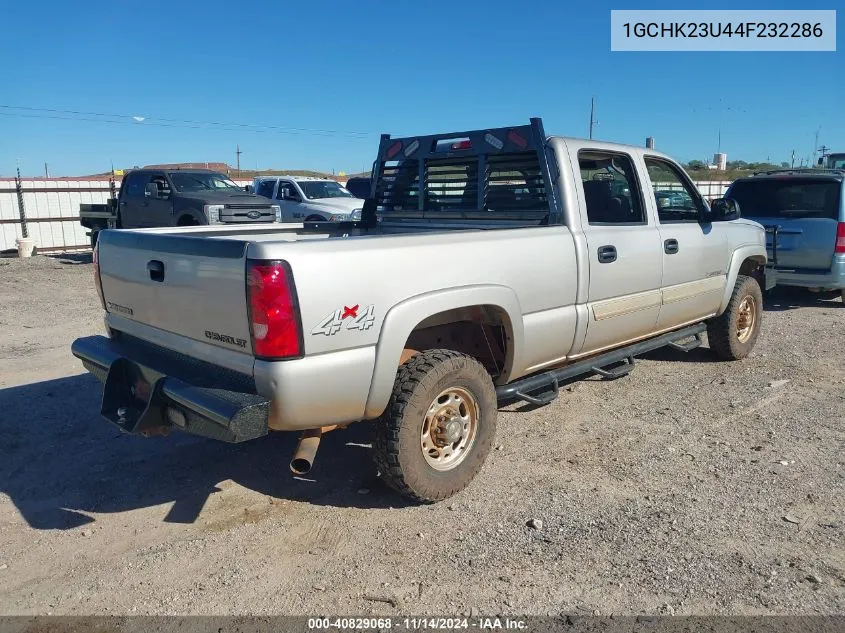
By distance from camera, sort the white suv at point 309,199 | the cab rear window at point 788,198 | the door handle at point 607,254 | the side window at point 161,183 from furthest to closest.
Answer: the white suv at point 309,199 → the side window at point 161,183 → the cab rear window at point 788,198 → the door handle at point 607,254

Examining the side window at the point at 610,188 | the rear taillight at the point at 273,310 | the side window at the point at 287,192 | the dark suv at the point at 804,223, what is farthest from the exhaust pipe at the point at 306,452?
the side window at the point at 287,192

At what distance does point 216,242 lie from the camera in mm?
3215

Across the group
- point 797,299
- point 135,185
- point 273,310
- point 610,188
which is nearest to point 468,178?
point 610,188

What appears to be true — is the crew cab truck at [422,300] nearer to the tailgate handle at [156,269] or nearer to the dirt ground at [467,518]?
the tailgate handle at [156,269]

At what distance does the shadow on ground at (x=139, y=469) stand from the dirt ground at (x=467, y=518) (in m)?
0.02

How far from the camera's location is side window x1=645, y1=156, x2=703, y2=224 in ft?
18.2

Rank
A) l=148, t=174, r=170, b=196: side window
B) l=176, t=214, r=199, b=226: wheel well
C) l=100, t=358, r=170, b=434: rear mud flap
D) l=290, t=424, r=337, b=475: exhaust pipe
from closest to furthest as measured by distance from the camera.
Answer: l=290, t=424, r=337, b=475: exhaust pipe
l=100, t=358, r=170, b=434: rear mud flap
l=176, t=214, r=199, b=226: wheel well
l=148, t=174, r=170, b=196: side window

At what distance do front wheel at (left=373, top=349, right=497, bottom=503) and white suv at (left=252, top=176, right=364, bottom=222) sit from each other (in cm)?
1193

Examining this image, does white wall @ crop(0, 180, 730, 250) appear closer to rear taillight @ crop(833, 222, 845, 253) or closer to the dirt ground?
the dirt ground

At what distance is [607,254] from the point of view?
4.66 metres

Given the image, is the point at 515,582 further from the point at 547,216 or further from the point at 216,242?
the point at 547,216

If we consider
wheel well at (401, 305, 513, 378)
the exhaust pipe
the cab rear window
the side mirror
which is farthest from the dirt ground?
the cab rear window

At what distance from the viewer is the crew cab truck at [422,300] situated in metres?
3.13

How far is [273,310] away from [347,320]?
36 cm
